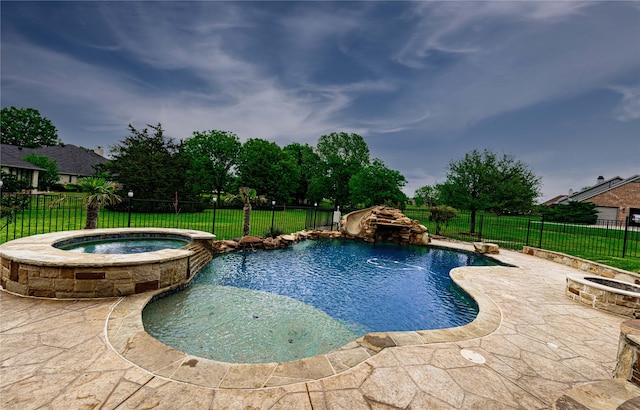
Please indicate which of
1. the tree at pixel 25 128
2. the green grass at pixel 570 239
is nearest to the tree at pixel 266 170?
the green grass at pixel 570 239

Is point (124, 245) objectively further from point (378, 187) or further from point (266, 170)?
point (266, 170)

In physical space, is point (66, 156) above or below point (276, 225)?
above

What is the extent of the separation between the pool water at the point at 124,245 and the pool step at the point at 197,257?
508mm

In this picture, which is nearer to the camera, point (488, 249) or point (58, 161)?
point (488, 249)

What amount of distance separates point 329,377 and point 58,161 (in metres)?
39.2

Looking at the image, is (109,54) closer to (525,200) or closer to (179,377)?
(179,377)

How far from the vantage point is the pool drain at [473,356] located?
276 cm

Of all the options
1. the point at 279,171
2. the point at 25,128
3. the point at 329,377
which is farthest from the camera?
the point at 25,128

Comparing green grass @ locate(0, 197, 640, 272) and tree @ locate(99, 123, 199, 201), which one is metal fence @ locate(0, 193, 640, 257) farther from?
tree @ locate(99, 123, 199, 201)

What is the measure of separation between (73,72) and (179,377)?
13.3 meters

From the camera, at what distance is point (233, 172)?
30.9 meters

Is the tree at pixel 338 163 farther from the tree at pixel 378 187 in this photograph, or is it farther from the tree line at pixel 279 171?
the tree at pixel 378 187

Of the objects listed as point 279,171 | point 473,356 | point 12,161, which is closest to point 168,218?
point 279,171

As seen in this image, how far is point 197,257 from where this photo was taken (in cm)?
679
